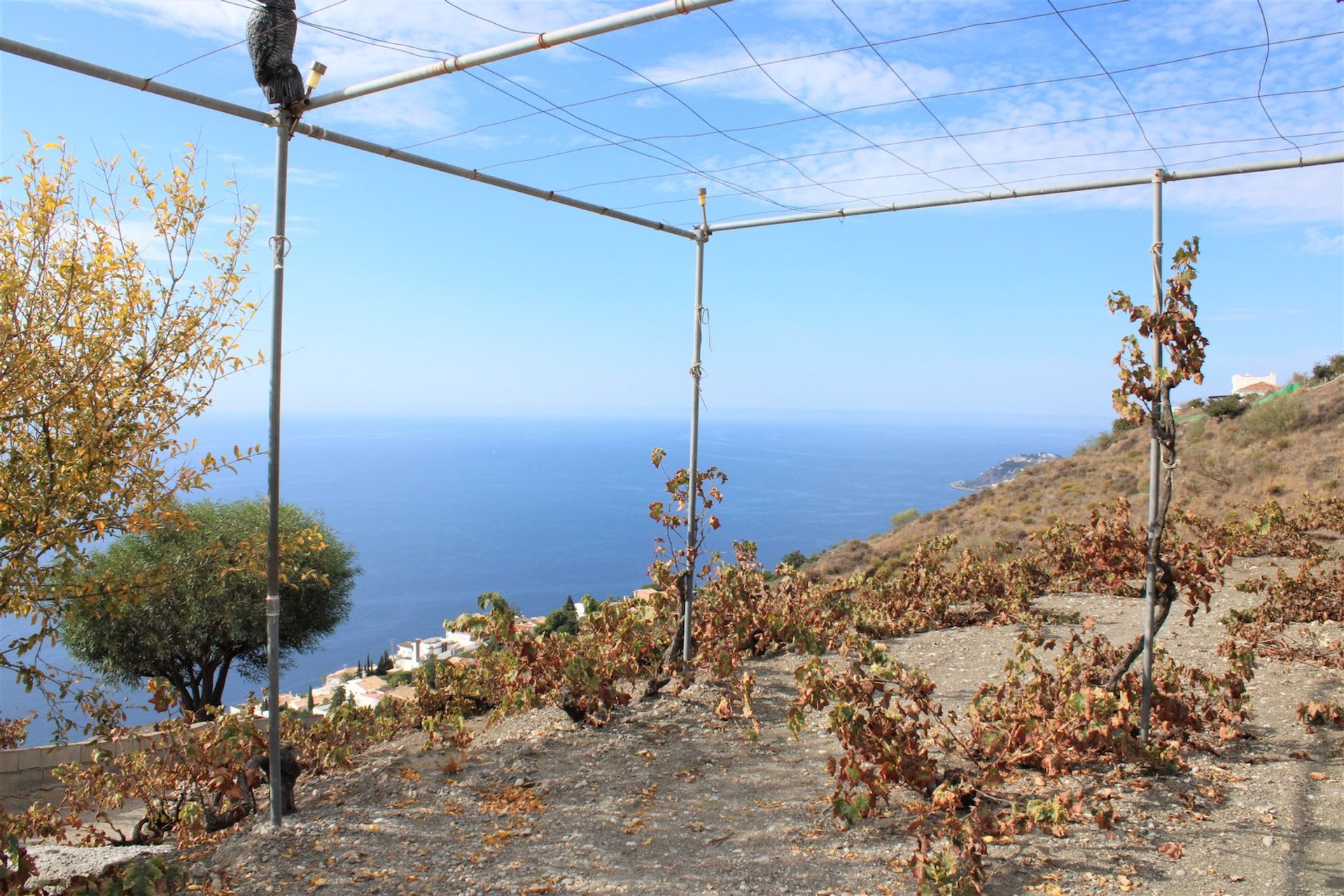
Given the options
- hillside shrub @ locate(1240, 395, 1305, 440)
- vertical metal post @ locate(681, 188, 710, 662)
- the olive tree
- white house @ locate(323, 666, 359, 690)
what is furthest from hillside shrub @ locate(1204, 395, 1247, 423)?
white house @ locate(323, 666, 359, 690)

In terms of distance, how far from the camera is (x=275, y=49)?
3.79 meters

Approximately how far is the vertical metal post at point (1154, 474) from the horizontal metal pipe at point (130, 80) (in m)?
4.51

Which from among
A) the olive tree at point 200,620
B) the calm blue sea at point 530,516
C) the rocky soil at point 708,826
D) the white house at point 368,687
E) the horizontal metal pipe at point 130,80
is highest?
the horizontal metal pipe at point 130,80

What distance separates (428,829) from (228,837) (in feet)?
3.22

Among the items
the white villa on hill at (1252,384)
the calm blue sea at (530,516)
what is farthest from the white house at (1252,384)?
the calm blue sea at (530,516)

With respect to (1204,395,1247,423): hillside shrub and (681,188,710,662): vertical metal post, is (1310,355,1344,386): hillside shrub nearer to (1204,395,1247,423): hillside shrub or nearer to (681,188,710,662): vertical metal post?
(1204,395,1247,423): hillside shrub

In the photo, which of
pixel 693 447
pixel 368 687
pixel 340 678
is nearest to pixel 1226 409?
pixel 693 447

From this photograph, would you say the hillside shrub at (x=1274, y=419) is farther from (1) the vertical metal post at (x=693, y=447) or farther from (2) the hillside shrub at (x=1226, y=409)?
(1) the vertical metal post at (x=693, y=447)

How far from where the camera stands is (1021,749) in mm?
4289

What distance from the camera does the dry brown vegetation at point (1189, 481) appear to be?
15.7m

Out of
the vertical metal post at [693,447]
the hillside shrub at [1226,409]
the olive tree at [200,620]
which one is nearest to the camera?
the vertical metal post at [693,447]

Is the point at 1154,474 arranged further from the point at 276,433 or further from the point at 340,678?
the point at 340,678

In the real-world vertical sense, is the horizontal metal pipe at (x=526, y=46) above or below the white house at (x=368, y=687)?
above

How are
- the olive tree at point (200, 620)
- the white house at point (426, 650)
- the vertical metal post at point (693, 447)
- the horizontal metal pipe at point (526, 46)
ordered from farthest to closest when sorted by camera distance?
the white house at point (426, 650)
the olive tree at point (200, 620)
the vertical metal post at point (693, 447)
the horizontal metal pipe at point (526, 46)
